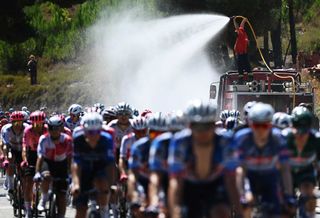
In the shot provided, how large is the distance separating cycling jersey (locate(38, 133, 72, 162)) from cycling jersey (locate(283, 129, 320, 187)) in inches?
146

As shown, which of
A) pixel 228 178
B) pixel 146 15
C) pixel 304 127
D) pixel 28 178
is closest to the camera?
pixel 228 178

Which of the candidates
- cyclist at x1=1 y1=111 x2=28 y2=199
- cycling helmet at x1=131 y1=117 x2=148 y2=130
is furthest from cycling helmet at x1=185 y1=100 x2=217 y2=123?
cyclist at x1=1 y1=111 x2=28 y2=199

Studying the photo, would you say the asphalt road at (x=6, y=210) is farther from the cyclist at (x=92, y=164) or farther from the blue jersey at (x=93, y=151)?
the blue jersey at (x=93, y=151)

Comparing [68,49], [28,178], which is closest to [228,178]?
[28,178]

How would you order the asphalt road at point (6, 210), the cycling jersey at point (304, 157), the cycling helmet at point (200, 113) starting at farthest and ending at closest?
the asphalt road at point (6, 210)
the cycling jersey at point (304, 157)
the cycling helmet at point (200, 113)

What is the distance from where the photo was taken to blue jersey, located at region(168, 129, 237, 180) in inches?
377

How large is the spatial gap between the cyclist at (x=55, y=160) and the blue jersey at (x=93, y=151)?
174 centimetres

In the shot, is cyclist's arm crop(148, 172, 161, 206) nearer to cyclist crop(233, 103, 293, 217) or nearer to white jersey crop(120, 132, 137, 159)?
cyclist crop(233, 103, 293, 217)

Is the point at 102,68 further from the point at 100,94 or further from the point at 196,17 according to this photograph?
the point at 196,17

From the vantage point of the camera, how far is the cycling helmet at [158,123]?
12047 millimetres

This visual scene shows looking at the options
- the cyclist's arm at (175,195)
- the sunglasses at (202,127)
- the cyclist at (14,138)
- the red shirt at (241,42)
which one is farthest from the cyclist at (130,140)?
the red shirt at (241,42)

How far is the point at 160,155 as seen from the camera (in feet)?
33.3

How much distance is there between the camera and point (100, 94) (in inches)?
1918

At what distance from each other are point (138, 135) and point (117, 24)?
35.1 metres
